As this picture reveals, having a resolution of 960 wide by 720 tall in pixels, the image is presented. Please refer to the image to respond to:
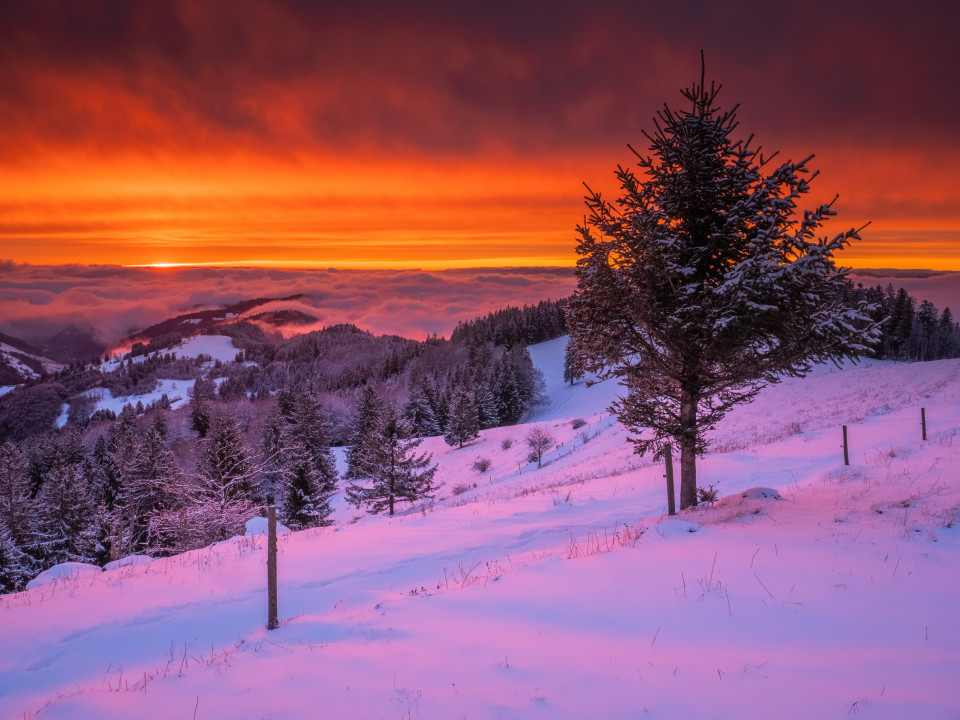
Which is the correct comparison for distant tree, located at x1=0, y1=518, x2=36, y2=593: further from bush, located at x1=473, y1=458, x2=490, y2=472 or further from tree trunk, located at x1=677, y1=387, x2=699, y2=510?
tree trunk, located at x1=677, y1=387, x2=699, y2=510

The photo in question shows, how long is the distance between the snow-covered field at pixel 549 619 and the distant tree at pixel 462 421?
46.9m

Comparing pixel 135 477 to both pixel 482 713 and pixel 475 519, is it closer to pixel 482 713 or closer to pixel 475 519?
pixel 475 519

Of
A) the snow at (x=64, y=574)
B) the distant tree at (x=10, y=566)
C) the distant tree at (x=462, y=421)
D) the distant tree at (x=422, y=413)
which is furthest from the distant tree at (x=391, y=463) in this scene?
the distant tree at (x=422, y=413)

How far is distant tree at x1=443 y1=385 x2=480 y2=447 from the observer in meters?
60.9

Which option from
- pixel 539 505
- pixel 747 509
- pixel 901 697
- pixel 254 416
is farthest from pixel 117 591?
pixel 254 416

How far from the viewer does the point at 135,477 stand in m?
46.4

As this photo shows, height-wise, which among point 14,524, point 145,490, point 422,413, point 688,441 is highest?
point 688,441

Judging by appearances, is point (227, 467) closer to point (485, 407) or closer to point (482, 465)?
point (482, 465)

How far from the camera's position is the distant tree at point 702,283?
29.1 feet

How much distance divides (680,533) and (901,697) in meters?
5.02

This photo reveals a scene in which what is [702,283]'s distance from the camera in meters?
9.78

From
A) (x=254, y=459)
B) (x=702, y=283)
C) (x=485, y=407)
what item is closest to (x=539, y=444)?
(x=254, y=459)

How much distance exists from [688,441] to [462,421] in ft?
168

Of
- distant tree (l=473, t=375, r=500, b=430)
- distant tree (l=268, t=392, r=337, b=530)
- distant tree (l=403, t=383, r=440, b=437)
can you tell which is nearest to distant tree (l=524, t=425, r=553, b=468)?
distant tree (l=268, t=392, r=337, b=530)
